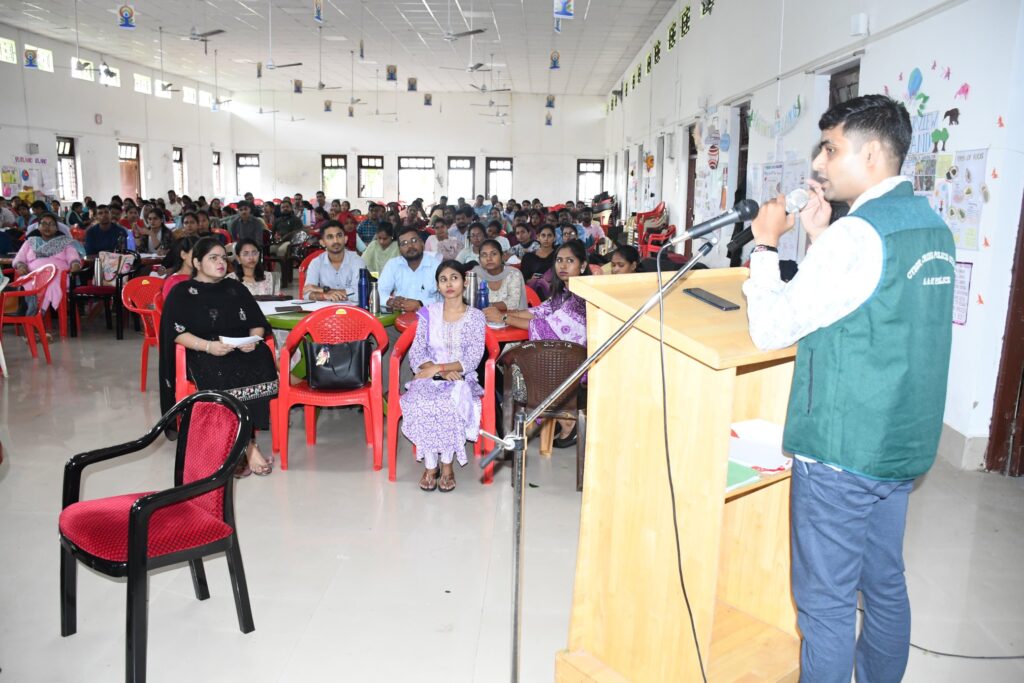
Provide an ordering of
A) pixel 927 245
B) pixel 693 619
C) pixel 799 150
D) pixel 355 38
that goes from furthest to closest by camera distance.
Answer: pixel 355 38 → pixel 799 150 → pixel 693 619 → pixel 927 245

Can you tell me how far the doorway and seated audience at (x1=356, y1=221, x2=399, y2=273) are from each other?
14.1 feet

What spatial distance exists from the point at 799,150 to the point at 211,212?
10.6 metres

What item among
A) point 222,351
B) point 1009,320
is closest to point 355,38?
point 222,351

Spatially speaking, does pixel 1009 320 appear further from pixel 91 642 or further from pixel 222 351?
pixel 91 642

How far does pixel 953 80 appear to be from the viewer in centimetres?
363

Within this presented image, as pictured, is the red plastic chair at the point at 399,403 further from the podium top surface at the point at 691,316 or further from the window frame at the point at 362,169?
the window frame at the point at 362,169

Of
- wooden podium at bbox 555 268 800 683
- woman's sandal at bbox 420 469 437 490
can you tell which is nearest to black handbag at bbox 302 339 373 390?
woman's sandal at bbox 420 469 437 490

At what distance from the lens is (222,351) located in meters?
3.52

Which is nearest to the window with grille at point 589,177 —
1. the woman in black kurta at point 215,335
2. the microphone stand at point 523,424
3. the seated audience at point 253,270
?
the seated audience at point 253,270

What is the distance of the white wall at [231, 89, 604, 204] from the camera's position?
2088cm

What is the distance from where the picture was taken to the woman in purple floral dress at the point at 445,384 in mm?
3410

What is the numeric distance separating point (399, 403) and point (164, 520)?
4.90ft

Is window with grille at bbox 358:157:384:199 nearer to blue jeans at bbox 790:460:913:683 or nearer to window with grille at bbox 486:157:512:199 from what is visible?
window with grille at bbox 486:157:512:199

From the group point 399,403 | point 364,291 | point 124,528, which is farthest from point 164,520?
point 364,291
